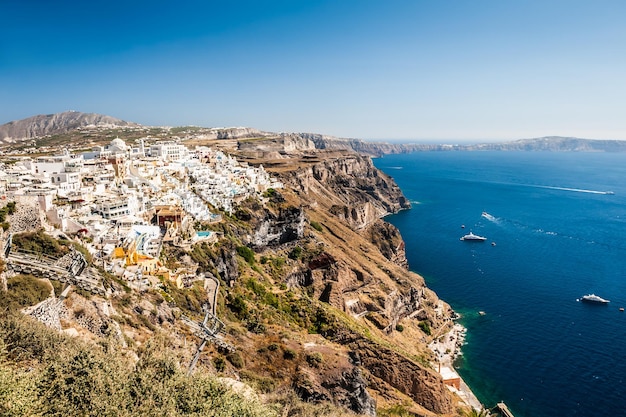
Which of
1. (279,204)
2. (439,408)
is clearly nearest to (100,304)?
(439,408)

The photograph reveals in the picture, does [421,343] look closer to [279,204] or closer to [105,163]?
[279,204]

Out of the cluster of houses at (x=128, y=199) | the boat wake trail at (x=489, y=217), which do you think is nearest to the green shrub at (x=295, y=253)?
the cluster of houses at (x=128, y=199)

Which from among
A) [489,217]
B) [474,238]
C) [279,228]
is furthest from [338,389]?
[489,217]

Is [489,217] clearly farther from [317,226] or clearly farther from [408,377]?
[408,377]

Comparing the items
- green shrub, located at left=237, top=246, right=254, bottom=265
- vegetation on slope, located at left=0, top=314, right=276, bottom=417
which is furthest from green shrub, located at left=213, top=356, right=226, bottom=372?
green shrub, located at left=237, top=246, right=254, bottom=265

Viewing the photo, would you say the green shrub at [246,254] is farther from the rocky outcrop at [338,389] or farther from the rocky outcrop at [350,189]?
the rocky outcrop at [350,189]
